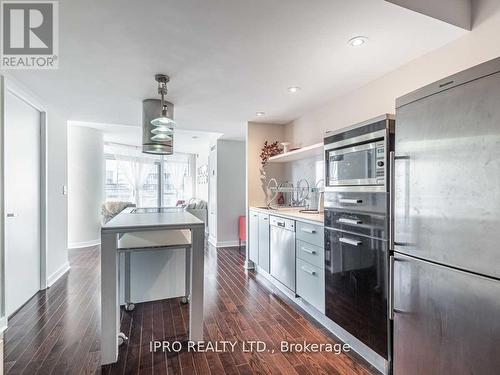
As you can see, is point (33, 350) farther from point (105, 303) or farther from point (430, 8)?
point (430, 8)

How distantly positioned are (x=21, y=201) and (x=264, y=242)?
2.78 m

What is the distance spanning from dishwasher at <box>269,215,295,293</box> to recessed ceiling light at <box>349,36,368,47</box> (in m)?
1.70

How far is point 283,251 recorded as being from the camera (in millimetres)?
3016

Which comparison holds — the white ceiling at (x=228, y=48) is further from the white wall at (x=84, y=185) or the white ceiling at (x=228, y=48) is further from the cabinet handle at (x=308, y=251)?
the white wall at (x=84, y=185)

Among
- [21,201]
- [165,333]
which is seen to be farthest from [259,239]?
[21,201]

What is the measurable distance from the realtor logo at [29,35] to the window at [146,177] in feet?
17.9

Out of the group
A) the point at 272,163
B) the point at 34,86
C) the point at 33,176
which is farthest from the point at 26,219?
the point at 272,163

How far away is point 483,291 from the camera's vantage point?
112 cm

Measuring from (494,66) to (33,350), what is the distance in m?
3.33

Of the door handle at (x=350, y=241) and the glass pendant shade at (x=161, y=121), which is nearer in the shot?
the door handle at (x=350, y=241)

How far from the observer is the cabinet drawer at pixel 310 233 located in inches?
92.7

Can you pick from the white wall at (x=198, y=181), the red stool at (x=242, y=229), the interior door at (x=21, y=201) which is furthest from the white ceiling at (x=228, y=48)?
the white wall at (x=198, y=181)

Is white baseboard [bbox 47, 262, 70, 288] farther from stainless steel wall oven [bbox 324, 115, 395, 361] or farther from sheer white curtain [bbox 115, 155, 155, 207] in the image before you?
sheer white curtain [bbox 115, 155, 155, 207]

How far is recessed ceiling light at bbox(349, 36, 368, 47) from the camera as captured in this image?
5.85 feet
